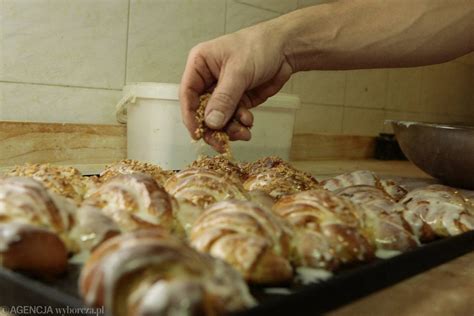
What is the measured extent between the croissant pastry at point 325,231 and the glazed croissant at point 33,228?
0.34 meters

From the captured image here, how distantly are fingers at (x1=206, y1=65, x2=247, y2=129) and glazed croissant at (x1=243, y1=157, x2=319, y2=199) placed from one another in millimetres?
164

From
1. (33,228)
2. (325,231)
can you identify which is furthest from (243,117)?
(33,228)

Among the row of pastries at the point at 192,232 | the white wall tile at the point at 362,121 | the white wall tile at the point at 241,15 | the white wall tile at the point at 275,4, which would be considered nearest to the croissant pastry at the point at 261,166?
the row of pastries at the point at 192,232

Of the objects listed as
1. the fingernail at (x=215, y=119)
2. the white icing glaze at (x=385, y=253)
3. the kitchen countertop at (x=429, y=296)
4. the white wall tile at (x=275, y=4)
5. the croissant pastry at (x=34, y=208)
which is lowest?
the kitchen countertop at (x=429, y=296)

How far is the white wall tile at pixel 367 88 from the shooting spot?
11.4 ft

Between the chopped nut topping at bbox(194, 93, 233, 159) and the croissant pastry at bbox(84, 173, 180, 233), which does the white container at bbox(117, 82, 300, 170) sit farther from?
the croissant pastry at bbox(84, 173, 180, 233)

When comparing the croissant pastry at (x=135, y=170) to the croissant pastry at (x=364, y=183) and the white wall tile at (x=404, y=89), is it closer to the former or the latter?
the croissant pastry at (x=364, y=183)

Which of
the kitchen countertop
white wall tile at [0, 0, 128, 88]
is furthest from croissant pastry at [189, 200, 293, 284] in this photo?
white wall tile at [0, 0, 128, 88]

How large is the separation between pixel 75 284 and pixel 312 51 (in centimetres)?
120

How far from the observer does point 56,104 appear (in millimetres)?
2061

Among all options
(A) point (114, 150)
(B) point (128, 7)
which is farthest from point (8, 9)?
(A) point (114, 150)

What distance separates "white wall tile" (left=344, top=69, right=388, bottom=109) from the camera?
3.48m

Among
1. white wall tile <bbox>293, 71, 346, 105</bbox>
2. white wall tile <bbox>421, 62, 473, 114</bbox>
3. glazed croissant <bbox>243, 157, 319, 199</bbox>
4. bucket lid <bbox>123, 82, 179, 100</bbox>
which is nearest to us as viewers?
glazed croissant <bbox>243, 157, 319, 199</bbox>

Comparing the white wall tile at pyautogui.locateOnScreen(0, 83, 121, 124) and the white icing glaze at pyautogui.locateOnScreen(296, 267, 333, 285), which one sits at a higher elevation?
the white wall tile at pyautogui.locateOnScreen(0, 83, 121, 124)
